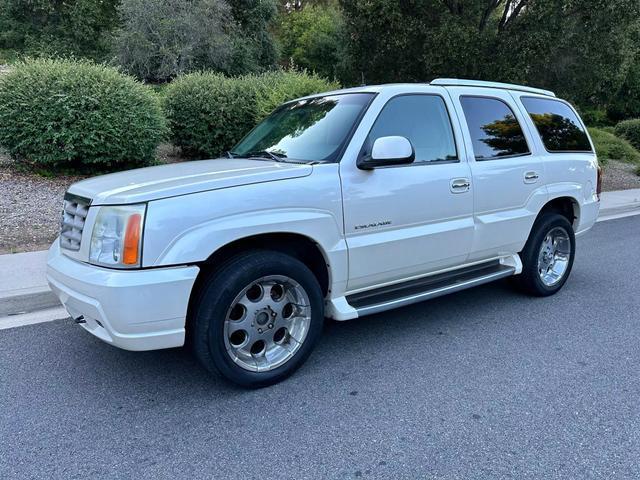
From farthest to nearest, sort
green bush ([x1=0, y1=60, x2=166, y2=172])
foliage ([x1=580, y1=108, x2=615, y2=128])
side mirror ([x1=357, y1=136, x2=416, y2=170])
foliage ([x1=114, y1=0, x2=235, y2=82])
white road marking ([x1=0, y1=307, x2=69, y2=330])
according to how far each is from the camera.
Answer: foliage ([x1=580, y1=108, x2=615, y2=128]) → foliage ([x1=114, y1=0, x2=235, y2=82]) → green bush ([x1=0, y1=60, x2=166, y2=172]) → white road marking ([x1=0, y1=307, x2=69, y2=330]) → side mirror ([x1=357, y1=136, x2=416, y2=170])

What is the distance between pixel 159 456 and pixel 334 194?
75.0 inches

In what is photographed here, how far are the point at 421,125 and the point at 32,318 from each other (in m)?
3.73

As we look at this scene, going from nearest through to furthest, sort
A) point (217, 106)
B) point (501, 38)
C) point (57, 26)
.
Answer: point (217, 106) < point (501, 38) < point (57, 26)

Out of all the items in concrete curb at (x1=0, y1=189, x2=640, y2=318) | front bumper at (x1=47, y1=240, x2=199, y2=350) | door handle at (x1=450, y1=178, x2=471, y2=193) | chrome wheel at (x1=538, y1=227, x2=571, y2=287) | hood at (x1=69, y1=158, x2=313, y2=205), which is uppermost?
hood at (x1=69, y1=158, x2=313, y2=205)

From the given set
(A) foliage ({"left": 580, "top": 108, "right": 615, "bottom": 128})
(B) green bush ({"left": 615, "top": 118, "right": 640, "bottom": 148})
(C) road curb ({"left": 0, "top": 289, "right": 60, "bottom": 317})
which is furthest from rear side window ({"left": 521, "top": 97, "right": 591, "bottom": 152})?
(A) foliage ({"left": 580, "top": 108, "right": 615, "bottom": 128})

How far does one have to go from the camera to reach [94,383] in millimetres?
3451

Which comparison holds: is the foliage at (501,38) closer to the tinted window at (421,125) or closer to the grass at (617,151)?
the grass at (617,151)

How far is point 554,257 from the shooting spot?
5.40 metres

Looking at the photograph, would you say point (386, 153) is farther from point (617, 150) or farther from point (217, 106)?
point (617, 150)

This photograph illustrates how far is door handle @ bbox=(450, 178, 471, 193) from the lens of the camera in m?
4.16

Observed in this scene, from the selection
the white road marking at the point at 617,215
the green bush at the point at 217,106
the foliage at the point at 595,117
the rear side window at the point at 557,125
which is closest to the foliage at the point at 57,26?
the green bush at the point at 217,106

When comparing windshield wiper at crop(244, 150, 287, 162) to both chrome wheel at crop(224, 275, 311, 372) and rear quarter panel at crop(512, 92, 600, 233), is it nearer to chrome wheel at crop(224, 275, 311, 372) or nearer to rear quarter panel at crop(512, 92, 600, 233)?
chrome wheel at crop(224, 275, 311, 372)

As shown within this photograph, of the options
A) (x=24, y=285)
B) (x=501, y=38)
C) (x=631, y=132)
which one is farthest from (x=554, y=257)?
(x=631, y=132)

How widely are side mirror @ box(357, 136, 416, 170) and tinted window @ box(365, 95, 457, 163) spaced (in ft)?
0.97
